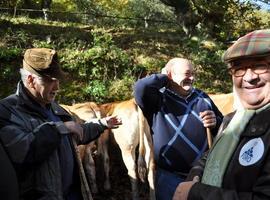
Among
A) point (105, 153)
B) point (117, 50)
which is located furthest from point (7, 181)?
point (117, 50)

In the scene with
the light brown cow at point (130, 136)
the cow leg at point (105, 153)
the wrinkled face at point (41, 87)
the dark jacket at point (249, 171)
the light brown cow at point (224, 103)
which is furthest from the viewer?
the light brown cow at point (224, 103)

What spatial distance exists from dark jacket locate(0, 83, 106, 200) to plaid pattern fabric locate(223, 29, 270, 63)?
1.60 metres

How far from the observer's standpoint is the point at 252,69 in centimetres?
249

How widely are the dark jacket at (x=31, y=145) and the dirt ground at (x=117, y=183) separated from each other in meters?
4.33

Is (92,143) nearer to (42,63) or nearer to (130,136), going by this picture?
(130,136)

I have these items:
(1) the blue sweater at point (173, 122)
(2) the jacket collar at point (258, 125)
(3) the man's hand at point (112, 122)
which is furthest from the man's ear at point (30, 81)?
(2) the jacket collar at point (258, 125)

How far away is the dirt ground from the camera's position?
7926 millimetres

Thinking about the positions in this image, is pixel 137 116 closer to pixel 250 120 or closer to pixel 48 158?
pixel 48 158

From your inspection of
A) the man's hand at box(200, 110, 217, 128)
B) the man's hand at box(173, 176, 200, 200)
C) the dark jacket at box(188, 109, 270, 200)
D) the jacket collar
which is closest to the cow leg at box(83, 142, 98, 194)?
the man's hand at box(200, 110, 217, 128)

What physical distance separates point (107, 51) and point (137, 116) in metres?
6.24

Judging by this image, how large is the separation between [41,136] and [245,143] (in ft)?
5.54

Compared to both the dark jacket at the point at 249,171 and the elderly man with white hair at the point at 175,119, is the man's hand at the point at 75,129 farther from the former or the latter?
the dark jacket at the point at 249,171

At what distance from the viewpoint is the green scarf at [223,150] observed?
2.42 meters

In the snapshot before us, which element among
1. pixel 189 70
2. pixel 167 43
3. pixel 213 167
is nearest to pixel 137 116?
pixel 189 70
